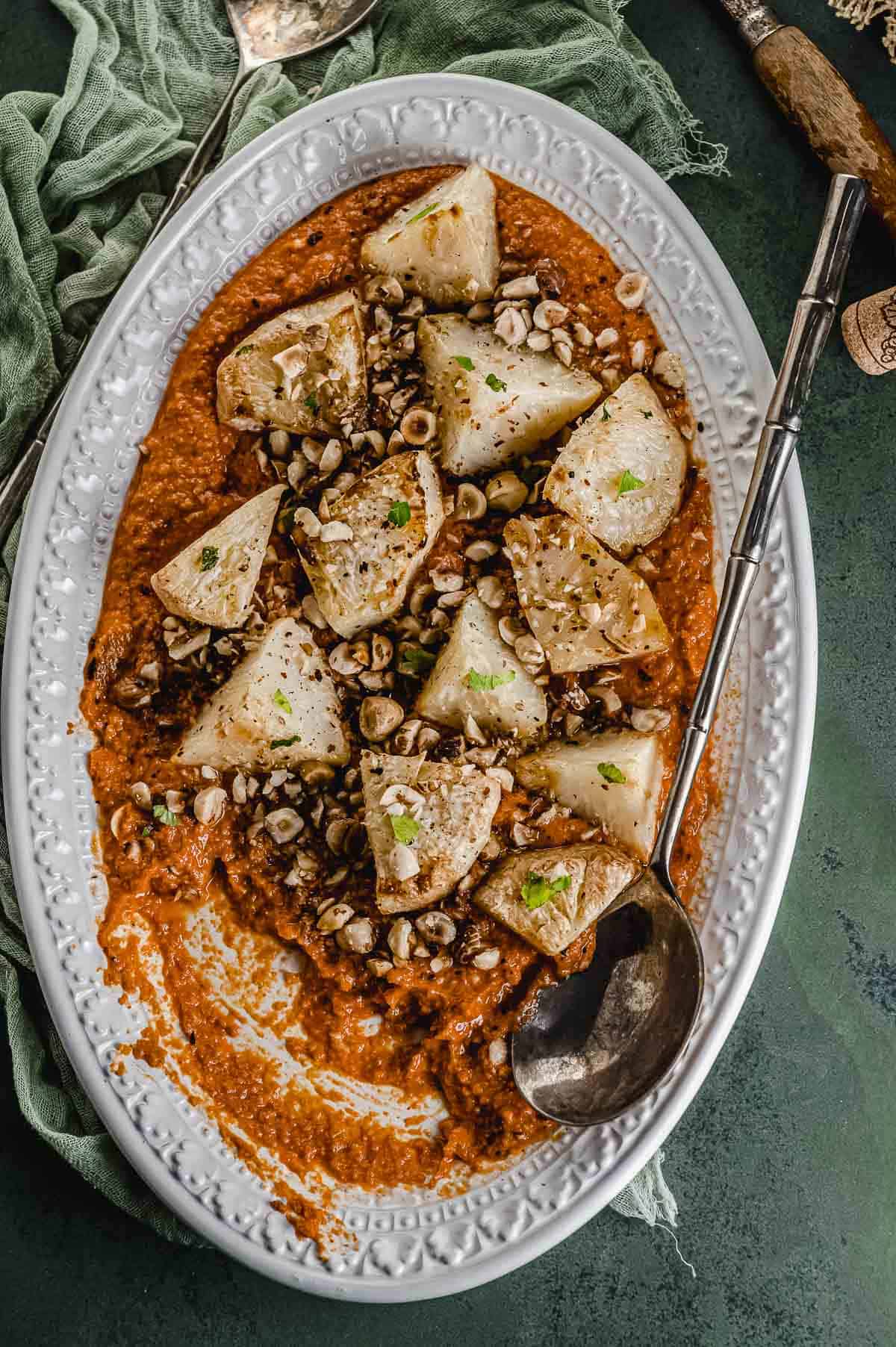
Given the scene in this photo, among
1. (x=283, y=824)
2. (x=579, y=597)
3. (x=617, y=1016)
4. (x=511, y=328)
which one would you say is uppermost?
Answer: (x=511, y=328)

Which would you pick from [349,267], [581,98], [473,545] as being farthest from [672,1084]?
[581,98]

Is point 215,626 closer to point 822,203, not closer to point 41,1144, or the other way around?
point 41,1144

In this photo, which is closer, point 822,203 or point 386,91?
point 386,91

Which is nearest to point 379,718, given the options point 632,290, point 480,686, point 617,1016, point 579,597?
point 480,686

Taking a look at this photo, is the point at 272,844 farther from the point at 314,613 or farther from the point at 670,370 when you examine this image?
the point at 670,370

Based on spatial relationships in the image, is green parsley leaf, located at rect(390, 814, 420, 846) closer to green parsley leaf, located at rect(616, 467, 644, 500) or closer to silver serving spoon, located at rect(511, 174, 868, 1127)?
silver serving spoon, located at rect(511, 174, 868, 1127)

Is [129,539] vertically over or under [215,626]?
over
